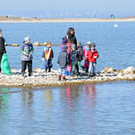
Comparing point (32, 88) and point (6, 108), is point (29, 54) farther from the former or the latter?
point (6, 108)

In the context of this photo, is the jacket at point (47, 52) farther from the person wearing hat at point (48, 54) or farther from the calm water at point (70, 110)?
the calm water at point (70, 110)

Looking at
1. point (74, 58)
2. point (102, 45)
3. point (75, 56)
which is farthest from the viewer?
point (102, 45)

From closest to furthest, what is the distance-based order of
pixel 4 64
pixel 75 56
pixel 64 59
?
pixel 64 59, pixel 75 56, pixel 4 64

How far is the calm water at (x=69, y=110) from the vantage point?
38.5ft

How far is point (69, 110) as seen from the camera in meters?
14.0

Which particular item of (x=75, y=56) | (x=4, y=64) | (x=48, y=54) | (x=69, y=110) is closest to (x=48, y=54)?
(x=48, y=54)

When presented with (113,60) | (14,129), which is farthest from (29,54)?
(113,60)

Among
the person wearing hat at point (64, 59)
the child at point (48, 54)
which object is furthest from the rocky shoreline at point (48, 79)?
the child at point (48, 54)

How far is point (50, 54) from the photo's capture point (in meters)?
22.6

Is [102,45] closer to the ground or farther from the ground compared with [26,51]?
closer to the ground

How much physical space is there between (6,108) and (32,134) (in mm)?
3116

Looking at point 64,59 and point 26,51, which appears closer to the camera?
point 64,59

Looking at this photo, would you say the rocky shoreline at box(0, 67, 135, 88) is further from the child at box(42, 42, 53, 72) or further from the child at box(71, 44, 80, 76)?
the child at box(42, 42, 53, 72)

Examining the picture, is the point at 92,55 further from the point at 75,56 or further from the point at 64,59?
the point at 64,59
